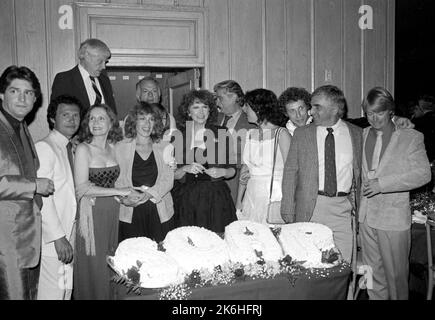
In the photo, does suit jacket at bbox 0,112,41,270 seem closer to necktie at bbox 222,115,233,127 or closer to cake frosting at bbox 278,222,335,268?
cake frosting at bbox 278,222,335,268

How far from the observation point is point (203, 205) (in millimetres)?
3361

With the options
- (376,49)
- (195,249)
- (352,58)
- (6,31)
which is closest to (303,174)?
(195,249)

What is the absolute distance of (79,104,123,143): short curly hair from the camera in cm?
325

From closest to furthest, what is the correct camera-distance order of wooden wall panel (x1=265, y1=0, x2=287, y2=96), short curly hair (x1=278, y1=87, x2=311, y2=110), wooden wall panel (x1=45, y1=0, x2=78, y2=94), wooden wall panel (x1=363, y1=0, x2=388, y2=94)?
short curly hair (x1=278, y1=87, x2=311, y2=110) < wooden wall panel (x1=45, y1=0, x2=78, y2=94) < wooden wall panel (x1=265, y1=0, x2=287, y2=96) < wooden wall panel (x1=363, y1=0, x2=388, y2=94)

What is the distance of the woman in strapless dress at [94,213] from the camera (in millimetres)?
Result: 3102

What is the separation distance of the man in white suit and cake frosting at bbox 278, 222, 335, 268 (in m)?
1.53

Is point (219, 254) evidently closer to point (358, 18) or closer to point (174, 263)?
point (174, 263)

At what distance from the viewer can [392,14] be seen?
6.04m

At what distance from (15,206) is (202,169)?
1413 mm

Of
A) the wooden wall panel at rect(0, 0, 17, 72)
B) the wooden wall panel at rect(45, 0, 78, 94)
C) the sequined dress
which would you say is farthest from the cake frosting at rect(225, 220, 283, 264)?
the wooden wall panel at rect(0, 0, 17, 72)

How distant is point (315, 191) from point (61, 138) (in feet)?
6.48

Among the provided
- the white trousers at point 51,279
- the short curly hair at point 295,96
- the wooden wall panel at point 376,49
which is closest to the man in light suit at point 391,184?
the short curly hair at point 295,96
